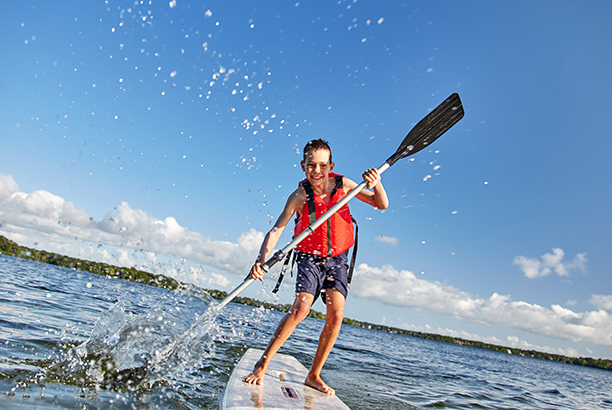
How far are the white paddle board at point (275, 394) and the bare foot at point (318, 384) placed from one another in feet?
0.21

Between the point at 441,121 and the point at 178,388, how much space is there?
372 centimetres

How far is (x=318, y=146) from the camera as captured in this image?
11.2 ft

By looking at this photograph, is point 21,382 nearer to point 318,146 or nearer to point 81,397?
point 81,397

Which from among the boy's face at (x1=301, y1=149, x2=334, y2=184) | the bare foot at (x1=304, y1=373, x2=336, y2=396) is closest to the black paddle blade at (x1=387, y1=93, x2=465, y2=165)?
the boy's face at (x1=301, y1=149, x2=334, y2=184)

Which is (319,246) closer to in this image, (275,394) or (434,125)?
(275,394)

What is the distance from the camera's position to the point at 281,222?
3.55 meters

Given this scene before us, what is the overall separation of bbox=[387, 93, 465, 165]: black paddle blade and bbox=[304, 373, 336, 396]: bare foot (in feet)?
7.96

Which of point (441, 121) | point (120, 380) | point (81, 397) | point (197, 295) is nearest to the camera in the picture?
point (81, 397)

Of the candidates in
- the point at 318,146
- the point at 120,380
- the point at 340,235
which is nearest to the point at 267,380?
the point at 120,380

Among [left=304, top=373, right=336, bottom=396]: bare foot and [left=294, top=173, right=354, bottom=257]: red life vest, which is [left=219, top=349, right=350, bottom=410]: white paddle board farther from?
[left=294, top=173, right=354, bottom=257]: red life vest

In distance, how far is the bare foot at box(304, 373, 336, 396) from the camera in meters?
3.31

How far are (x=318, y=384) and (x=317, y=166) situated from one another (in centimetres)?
210

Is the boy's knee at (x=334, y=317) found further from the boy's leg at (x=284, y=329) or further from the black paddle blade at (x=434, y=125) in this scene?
the black paddle blade at (x=434, y=125)

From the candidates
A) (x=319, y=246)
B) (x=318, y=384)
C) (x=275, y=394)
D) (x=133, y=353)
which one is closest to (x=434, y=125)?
(x=319, y=246)
